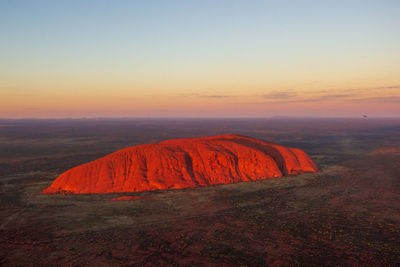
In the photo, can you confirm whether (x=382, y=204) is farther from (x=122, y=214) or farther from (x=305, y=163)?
(x=122, y=214)

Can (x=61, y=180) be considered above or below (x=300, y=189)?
above

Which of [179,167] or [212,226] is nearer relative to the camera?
[212,226]

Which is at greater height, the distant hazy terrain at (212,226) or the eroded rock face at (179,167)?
the eroded rock face at (179,167)

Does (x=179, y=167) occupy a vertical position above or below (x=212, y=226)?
above

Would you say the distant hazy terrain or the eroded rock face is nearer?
the distant hazy terrain

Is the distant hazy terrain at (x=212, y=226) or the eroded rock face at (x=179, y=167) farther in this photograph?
the eroded rock face at (x=179, y=167)

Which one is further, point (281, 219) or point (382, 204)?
point (382, 204)

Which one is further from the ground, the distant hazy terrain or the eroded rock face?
the eroded rock face

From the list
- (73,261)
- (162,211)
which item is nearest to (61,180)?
(162,211)
